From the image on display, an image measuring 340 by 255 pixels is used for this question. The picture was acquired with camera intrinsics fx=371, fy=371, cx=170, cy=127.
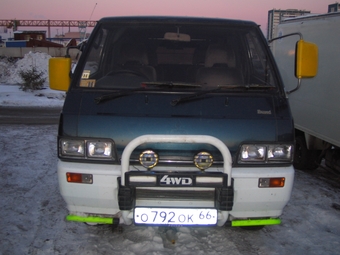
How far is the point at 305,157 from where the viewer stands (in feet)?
20.3

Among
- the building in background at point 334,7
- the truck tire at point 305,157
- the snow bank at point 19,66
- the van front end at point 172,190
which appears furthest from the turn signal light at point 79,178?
the snow bank at point 19,66

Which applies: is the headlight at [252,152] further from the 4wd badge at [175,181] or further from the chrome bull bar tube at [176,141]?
the 4wd badge at [175,181]

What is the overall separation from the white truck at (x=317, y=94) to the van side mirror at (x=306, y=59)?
4.81 ft

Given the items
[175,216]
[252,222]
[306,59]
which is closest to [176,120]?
[175,216]

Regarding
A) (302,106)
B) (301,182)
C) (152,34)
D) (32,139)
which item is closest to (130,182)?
(152,34)

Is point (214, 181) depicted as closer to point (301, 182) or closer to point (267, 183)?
point (267, 183)

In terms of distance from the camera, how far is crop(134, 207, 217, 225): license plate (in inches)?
119

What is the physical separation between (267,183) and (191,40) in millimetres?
1748

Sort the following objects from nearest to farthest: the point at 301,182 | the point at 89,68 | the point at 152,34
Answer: the point at 89,68
the point at 152,34
the point at 301,182

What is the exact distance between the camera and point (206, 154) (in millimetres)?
3018

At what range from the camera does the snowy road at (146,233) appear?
3449mm

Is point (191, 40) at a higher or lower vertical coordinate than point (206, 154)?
higher

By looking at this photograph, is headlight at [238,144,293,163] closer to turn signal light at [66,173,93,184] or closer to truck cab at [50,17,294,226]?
truck cab at [50,17,294,226]

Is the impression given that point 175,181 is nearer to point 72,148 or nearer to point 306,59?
point 72,148
